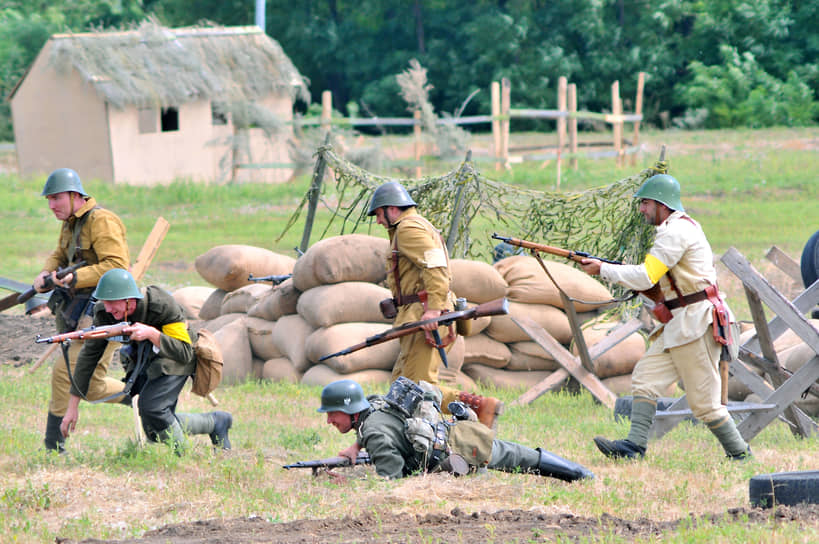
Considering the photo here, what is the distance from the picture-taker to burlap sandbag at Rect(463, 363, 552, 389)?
378 inches

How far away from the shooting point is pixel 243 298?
1075 centimetres

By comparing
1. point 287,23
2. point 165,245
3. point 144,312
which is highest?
point 287,23

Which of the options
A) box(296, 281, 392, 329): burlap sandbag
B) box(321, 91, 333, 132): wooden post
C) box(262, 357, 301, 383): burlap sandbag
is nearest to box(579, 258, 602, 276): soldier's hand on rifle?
box(296, 281, 392, 329): burlap sandbag

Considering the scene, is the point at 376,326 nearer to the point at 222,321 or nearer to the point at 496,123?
the point at 222,321

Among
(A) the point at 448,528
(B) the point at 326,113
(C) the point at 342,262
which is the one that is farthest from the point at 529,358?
(B) the point at 326,113

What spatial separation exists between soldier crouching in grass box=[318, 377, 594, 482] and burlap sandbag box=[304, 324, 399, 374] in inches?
126

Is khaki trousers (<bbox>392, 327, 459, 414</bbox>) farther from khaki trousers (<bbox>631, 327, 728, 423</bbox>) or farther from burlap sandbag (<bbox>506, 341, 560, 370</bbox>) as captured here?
burlap sandbag (<bbox>506, 341, 560, 370</bbox>)

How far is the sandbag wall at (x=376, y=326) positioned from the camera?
946 centimetres

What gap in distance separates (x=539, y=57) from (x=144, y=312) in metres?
33.6

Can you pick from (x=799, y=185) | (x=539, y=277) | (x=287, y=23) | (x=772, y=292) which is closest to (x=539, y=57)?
(x=287, y=23)

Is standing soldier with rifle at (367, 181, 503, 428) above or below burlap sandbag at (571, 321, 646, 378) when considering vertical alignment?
above

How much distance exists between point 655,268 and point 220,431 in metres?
2.93

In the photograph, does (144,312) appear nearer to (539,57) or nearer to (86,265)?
(86,265)

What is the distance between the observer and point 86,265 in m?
7.43
